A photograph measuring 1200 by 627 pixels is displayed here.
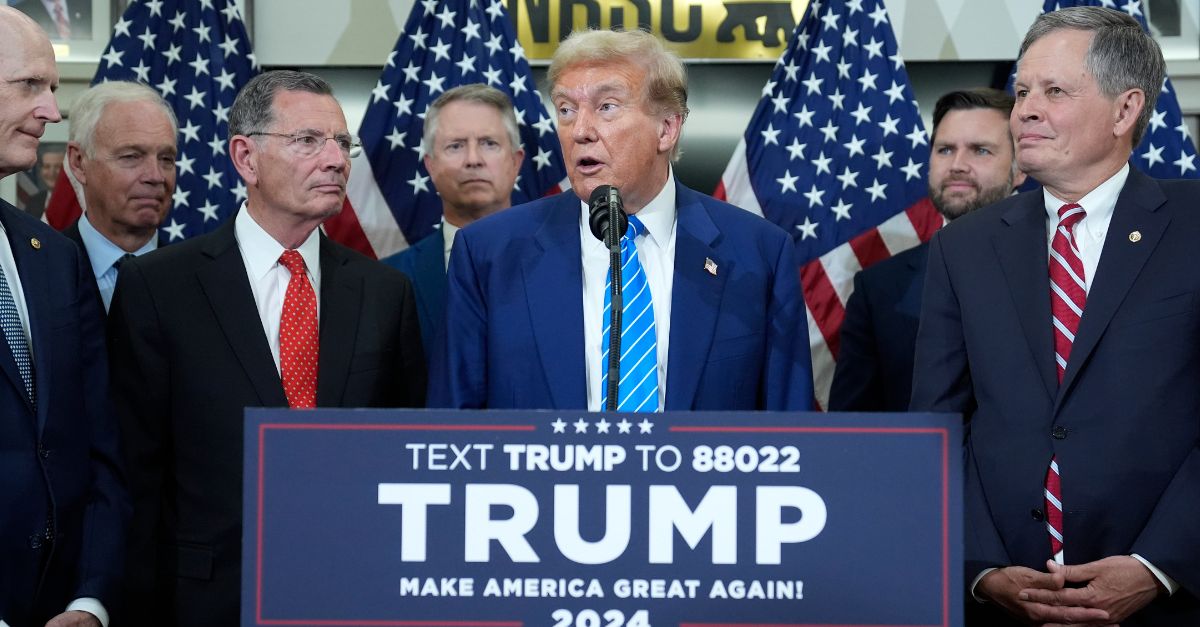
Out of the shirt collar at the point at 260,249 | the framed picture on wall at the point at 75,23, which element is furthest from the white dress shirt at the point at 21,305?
the framed picture on wall at the point at 75,23

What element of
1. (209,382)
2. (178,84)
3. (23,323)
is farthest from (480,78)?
(23,323)

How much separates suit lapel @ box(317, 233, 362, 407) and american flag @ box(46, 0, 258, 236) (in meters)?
1.67

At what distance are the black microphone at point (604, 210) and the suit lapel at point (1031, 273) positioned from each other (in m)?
0.81

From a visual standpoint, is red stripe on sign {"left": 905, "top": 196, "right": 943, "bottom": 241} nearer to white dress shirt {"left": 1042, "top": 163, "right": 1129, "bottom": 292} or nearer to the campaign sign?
white dress shirt {"left": 1042, "top": 163, "right": 1129, "bottom": 292}

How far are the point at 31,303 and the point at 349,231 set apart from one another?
2.07 metres

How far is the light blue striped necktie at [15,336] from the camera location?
7.38 ft

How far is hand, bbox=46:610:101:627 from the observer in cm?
222

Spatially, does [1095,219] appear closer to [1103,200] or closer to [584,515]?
[1103,200]

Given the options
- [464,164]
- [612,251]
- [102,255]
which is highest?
[464,164]

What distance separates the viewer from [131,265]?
9.00ft

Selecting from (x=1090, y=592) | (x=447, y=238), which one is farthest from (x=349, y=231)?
(x=1090, y=592)

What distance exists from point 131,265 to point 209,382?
13.2 inches

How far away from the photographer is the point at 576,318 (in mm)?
2338

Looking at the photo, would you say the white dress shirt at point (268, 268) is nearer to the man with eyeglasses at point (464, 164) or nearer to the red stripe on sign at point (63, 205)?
the man with eyeglasses at point (464, 164)
